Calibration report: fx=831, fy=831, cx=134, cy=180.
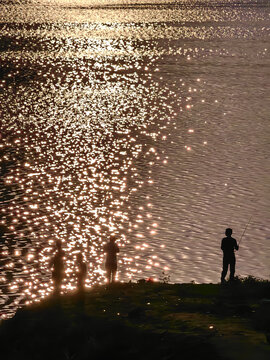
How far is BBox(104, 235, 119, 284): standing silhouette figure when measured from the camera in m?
29.6

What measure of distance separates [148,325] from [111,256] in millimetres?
6421

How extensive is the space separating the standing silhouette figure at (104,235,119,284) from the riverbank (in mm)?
1466

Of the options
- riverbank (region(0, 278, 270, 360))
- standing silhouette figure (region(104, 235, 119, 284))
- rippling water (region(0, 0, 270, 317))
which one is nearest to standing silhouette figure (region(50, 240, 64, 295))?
riverbank (region(0, 278, 270, 360))

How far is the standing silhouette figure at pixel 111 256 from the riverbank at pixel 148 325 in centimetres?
147

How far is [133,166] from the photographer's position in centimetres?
6656

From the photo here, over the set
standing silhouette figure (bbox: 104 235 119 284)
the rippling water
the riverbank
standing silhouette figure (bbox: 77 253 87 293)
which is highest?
the rippling water

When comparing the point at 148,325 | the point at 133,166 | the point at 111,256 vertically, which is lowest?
the point at 148,325

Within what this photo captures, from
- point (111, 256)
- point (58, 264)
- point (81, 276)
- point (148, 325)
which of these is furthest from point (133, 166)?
point (148, 325)

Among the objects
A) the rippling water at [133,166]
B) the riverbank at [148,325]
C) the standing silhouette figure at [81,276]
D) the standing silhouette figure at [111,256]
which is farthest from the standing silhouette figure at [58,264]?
the rippling water at [133,166]

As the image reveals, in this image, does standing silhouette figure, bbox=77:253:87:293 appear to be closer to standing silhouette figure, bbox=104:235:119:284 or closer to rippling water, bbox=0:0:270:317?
standing silhouette figure, bbox=104:235:119:284

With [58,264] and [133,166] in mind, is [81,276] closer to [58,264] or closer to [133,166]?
[58,264]

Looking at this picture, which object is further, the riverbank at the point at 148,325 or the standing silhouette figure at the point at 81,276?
the standing silhouette figure at the point at 81,276

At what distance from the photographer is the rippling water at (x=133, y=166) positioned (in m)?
44.0

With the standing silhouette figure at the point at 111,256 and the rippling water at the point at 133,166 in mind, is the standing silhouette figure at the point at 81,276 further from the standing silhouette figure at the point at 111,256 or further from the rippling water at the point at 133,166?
the rippling water at the point at 133,166
